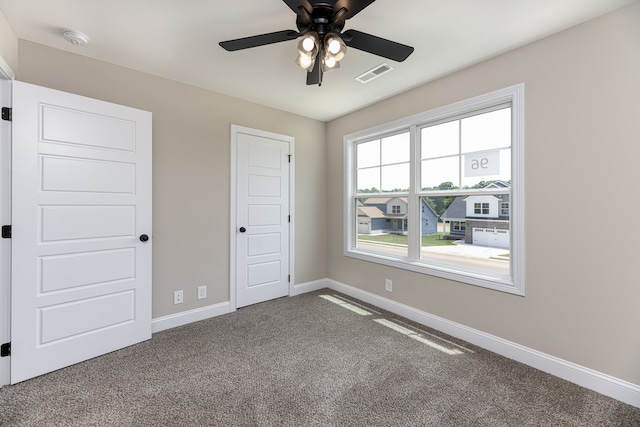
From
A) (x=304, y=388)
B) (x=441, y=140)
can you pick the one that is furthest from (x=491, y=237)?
(x=304, y=388)

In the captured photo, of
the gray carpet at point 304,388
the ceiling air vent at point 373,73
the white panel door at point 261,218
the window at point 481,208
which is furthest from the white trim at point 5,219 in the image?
the window at point 481,208

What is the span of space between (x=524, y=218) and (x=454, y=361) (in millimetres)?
1324

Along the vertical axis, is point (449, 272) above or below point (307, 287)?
above

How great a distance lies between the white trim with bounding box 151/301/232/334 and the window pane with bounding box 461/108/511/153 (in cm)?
320

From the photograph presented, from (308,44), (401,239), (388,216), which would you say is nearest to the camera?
(308,44)

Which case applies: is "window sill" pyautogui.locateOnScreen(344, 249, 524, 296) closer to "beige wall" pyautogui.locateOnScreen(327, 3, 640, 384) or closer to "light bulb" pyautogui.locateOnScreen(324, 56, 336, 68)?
"beige wall" pyautogui.locateOnScreen(327, 3, 640, 384)

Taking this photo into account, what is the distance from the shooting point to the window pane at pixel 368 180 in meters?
3.73

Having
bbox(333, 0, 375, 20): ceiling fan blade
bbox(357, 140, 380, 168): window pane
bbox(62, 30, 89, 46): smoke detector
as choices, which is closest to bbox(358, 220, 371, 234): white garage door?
bbox(357, 140, 380, 168): window pane

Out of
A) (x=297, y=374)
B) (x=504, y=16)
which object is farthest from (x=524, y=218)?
(x=297, y=374)

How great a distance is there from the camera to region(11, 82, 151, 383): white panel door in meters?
2.05

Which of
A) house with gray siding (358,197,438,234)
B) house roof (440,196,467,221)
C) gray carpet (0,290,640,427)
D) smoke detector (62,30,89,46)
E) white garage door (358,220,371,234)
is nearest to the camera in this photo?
gray carpet (0,290,640,427)

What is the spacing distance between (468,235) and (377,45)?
2.02 meters

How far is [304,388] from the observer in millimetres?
1969

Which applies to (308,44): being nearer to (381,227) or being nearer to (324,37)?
(324,37)
